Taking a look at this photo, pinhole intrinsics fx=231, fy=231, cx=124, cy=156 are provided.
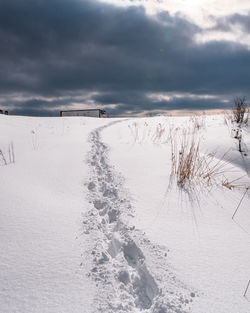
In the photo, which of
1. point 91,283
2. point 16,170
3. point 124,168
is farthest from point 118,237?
point 16,170

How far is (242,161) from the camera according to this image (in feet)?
11.1

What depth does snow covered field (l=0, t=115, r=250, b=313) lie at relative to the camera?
1021 mm

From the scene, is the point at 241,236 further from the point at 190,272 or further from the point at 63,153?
the point at 63,153

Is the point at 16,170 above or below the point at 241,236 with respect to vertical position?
above

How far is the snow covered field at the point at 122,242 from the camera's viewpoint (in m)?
1.02

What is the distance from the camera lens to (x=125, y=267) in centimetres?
127

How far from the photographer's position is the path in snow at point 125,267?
101 cm

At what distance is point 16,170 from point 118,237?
179cm

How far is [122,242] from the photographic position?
1.45m

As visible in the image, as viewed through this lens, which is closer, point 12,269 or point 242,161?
point 12,269

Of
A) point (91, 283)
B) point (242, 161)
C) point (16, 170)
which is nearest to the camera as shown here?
point (91, 283)

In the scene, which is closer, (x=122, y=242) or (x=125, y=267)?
(x=125, y=267)

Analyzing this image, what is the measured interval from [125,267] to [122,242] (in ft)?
0.63

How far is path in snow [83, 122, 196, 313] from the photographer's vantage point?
1012mm
